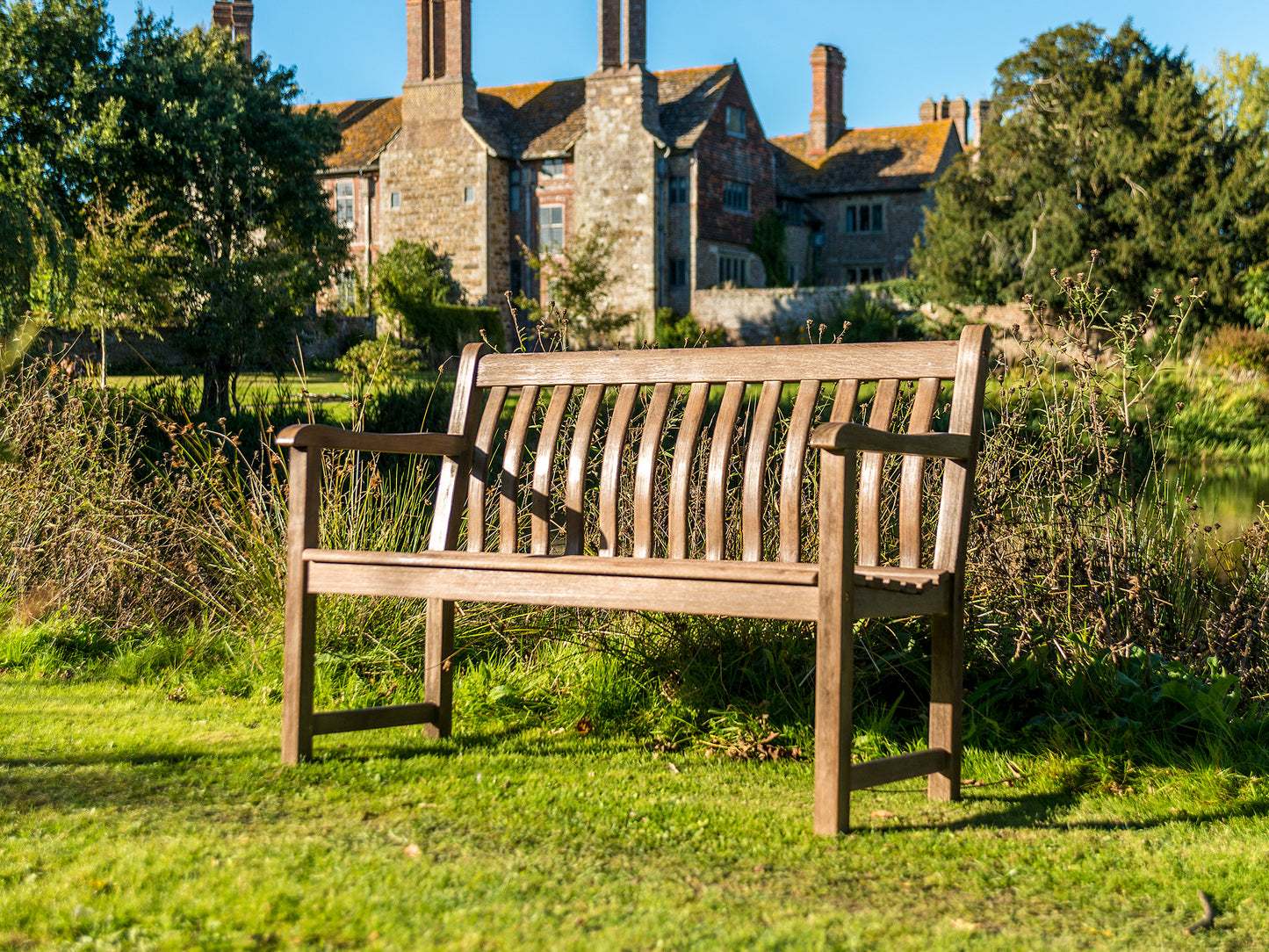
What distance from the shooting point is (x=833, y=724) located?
8.74ft

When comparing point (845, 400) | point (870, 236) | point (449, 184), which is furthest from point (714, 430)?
point (870, 236)

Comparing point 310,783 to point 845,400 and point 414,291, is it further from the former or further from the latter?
point 414,291

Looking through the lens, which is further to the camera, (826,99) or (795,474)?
(826,99)

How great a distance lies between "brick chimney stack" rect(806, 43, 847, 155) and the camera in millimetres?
43750

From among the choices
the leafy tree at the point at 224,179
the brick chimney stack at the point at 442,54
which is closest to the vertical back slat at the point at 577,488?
the leafy tree at the point at 224,179

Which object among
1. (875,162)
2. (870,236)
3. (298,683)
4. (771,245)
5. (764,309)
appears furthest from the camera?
(875,162)

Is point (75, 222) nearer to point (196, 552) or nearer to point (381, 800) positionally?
point (196, 552)

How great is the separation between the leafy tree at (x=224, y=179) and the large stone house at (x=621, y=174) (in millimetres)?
9793

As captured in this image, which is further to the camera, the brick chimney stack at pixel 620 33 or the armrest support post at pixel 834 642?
the brick chimney stack at pixel 620 33

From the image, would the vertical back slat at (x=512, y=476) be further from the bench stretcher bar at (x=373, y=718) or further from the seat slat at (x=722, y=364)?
the bench stretcher bar at (x=373, y=718)

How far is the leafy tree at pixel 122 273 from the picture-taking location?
61.1 feet

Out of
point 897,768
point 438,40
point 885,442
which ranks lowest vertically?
point 897,768

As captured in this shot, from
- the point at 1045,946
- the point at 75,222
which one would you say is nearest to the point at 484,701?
the point at 1045,946

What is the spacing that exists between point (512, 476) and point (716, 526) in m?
0.64
